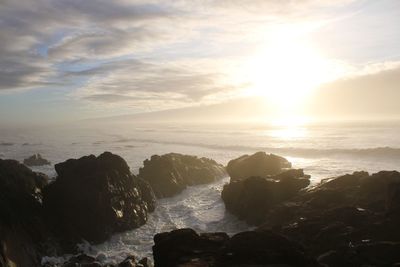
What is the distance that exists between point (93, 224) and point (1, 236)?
687 centimetres

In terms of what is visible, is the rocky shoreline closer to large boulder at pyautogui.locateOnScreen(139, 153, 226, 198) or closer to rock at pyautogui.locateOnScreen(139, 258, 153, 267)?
rock at pyautogui.locateOnScreen(139, 258, 153, 267)

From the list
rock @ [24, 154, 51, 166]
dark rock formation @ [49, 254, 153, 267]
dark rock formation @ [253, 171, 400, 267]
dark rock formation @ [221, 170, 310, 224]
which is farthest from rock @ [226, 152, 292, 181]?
rock @ [24, 154, 51, 166]

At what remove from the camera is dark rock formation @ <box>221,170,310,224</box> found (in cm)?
2797

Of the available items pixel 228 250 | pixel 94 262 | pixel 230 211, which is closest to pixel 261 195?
pixel 230 211

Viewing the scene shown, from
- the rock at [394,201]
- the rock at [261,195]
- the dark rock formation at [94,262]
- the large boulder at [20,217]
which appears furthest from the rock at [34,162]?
the rock at [394,201]

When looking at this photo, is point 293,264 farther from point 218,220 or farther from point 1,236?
point 218,220

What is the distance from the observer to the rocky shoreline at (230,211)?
13.1 meters

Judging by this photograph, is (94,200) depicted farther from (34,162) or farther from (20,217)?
(34,162)

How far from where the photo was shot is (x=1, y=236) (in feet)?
63.8

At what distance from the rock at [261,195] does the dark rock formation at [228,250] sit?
1387 centimetres

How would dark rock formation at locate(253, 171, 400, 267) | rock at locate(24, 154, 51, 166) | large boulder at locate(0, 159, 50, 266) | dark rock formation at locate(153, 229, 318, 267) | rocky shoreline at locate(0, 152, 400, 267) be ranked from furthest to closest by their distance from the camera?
rock at locate(24, 154, 51, 166) → large boulder at locate(0, 159, 50, 266) → dark rock formation at locate(253, 171, 400, 267) → rocky shoreline at locate(0, 152, 400, 267) → dark rock formation at locate(153, 229, 318, 267)

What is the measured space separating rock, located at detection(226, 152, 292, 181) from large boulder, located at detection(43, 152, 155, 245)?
12.5 metres

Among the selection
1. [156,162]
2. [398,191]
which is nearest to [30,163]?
[156,162]

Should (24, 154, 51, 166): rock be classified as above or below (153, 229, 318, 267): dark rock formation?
below
